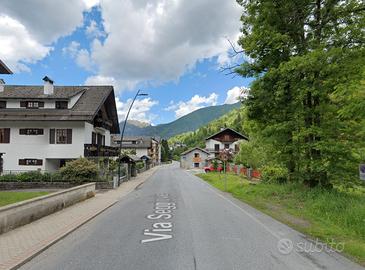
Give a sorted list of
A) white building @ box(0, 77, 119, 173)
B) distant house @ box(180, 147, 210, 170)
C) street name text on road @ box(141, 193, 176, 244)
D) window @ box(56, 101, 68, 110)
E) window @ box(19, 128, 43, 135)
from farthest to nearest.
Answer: distant house @ box(180, 147, 210, 170) → window @ box(56, 101, 68, 110) → window @ box(19, 128, 43, 135) → white building @ box(0, 77, 119, 173) → street name text on road @ box(141, 193, 176, 244)

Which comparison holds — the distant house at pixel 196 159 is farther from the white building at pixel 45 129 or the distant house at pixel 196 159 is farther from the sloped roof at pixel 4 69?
the sloped roof at pixel 4 69

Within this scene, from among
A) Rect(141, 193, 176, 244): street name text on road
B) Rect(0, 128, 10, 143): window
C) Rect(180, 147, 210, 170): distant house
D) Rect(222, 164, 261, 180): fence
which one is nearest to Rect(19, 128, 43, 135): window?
Rect(0, 128, 10, 143): window

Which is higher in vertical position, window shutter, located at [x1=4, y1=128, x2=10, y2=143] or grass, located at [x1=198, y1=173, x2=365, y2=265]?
window shutter, located at [x1=4, y1=128, x2=10, y2=143]

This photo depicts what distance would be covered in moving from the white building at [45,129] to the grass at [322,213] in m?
21.0

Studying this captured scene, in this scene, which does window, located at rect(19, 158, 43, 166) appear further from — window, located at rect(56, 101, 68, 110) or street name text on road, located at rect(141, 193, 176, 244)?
street name text on road, located at rect(141, 193, 176, 244)

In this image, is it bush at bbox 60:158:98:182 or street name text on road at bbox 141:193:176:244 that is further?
bush at bbox 60:158:98:182

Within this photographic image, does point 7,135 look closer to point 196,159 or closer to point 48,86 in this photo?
point 48,86

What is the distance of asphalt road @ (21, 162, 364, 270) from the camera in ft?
20.7

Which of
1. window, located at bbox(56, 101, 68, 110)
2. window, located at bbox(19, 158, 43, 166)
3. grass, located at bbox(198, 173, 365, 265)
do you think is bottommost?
grass, located at bbox(198, 173, 365, 265)

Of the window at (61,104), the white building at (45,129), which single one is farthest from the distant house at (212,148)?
the window at (61,104)

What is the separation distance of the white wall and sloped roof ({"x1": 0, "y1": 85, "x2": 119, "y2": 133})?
880 mm

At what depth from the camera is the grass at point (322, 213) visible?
8.60 metres

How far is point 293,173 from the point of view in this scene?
61.7 feet

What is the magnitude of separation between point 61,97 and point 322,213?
30.2 meters
